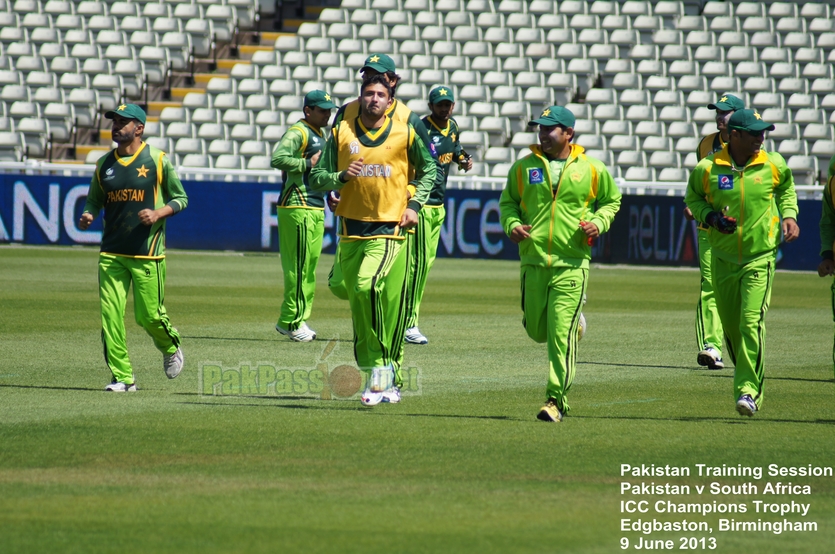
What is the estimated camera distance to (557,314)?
8820 millimetres

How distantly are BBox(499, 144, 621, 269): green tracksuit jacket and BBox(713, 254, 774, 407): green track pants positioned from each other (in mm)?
978

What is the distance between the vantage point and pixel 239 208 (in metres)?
27.1

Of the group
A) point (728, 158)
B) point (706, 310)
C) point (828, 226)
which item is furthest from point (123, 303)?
point (706, 310)

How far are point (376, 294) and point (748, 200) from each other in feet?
8.72

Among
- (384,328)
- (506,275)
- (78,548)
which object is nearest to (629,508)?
(78,548)

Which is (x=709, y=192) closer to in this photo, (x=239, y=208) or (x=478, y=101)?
(x=239, y=208)

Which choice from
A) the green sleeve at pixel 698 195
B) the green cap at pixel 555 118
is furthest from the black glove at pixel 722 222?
the green cap at pixel 555 118

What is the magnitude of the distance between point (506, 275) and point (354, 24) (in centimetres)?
1219

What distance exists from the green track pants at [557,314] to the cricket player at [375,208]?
3.50ft

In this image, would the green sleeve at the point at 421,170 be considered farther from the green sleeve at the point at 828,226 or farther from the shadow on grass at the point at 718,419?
the green sleeve at the point at 828,226

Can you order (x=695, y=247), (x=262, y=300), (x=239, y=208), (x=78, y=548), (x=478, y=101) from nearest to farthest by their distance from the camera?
(x=78, y=548)
(x=262, y=300)
(x=695, y=247)
(x=239, y=208)
(x=478, y=101)

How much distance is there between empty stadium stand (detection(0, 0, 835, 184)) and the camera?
97.9 ft

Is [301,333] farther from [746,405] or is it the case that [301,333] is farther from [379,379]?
[746,405]

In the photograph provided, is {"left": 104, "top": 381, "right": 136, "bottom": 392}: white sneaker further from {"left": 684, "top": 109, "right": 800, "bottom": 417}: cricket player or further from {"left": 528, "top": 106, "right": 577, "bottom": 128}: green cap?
{"left": 684, "top": 109, "right": 800, "bottom": 417}: cricket player
